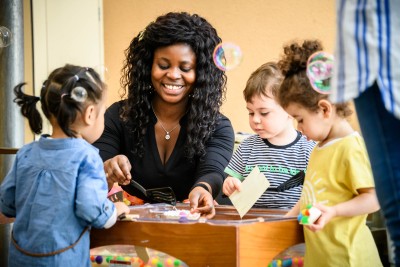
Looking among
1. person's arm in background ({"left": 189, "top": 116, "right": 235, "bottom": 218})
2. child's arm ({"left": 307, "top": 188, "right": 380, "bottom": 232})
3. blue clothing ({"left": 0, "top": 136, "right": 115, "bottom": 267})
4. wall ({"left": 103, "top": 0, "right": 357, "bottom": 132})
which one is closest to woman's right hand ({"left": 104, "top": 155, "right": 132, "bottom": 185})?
person's arm in background ({"left": 189, "top": 116, "right": 235, "bottom": 218})

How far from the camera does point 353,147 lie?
1709 millimetres

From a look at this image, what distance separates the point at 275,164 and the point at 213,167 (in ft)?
1.00

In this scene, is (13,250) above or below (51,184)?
below

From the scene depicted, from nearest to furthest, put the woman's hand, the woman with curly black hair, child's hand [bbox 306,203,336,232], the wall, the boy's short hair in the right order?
1. child's hand [bbox 306,203,336,232]
2. the woman's hand
3. the boy's short hair
4. the woman with curly black hair
5. the wall

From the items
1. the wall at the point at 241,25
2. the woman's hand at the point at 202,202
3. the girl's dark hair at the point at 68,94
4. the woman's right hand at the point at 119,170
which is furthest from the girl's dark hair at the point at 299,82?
the wall at the point at 241,25

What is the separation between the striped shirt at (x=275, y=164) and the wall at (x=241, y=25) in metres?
2.05

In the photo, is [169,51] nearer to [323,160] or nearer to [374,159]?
[323,160]

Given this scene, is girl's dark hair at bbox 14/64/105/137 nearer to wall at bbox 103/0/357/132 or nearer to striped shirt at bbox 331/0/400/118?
striped shirt at bbox 331/0/400/118

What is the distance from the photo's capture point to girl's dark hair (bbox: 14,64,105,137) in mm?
1768

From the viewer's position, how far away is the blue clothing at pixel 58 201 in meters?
1.69

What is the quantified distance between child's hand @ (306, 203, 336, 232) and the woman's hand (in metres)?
0.42

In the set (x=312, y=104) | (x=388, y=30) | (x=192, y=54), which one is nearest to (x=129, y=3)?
(x=192, y=54)

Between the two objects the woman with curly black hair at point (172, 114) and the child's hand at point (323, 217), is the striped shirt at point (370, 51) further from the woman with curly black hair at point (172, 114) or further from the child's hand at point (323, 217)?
the woman with curly black hair at point (172, 114)

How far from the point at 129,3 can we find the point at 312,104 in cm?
300
